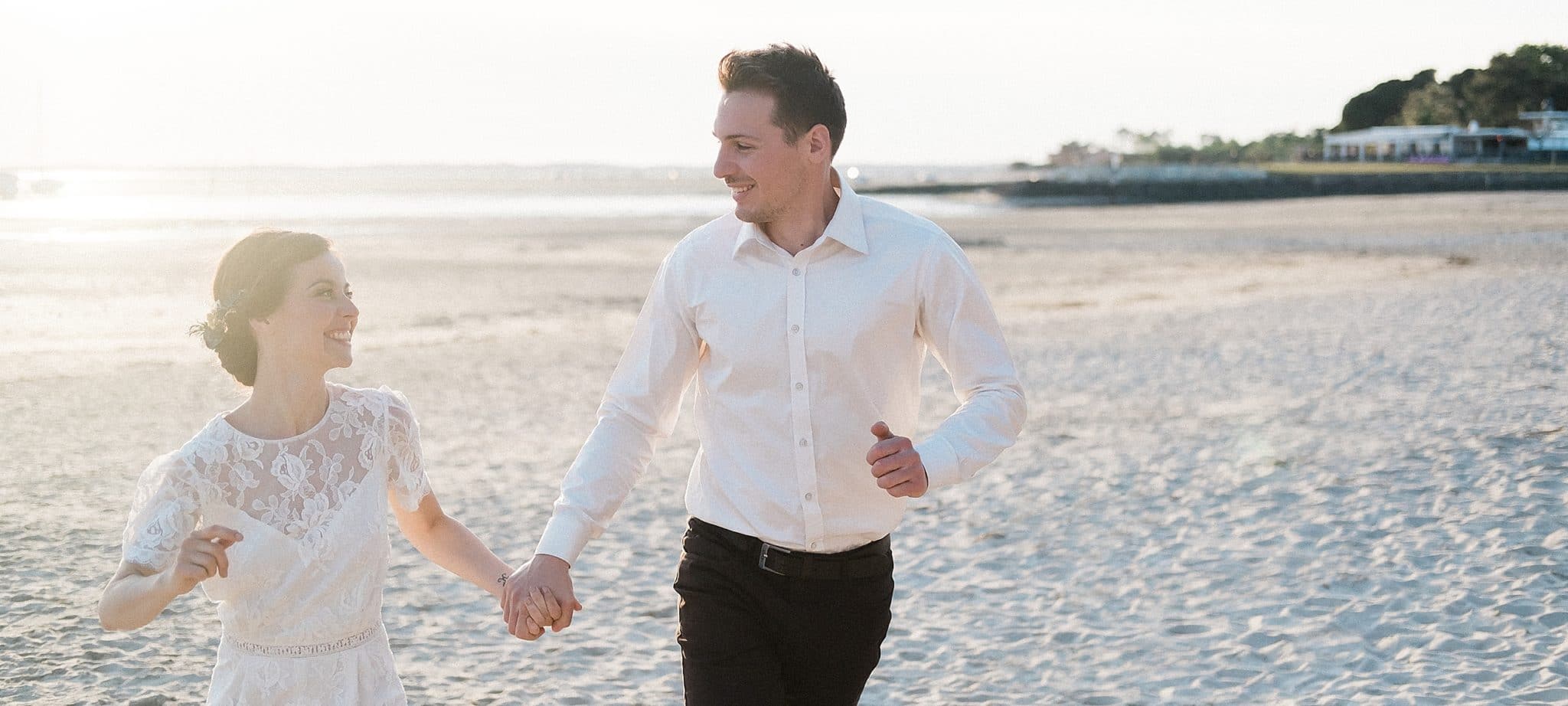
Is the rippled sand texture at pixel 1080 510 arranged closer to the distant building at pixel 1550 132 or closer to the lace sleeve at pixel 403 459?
the lace sleeve at pixel 403 459

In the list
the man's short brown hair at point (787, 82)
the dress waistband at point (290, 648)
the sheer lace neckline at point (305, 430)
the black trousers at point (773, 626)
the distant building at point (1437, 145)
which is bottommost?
the black trousers at point (773, 626)

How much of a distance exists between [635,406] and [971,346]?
2.90ft

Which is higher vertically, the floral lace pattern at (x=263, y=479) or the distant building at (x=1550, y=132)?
the distant building at (x=1550, y=132)

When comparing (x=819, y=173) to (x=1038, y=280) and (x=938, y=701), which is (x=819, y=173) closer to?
(x=938, y=701)

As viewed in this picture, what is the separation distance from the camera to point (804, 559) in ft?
11.6

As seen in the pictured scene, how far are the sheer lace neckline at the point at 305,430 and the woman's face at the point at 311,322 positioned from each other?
0.35ft

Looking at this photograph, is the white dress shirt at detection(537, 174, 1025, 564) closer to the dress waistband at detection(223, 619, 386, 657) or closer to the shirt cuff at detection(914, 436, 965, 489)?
the shirt cuff at detection(914, 436, 965, 489)

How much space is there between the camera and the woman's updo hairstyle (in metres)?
3.12

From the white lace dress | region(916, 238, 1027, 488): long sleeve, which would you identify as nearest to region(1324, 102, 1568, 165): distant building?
region(916, 238, 1027, 488): long sleeve

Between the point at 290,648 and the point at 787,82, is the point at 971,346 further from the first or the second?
the point at 290,648

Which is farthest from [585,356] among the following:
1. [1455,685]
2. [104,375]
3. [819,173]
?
[819,173]

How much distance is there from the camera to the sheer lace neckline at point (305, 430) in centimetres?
312

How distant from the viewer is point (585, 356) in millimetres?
16359

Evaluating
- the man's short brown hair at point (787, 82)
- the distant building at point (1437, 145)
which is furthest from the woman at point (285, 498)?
the distant building at point (1437, 145)
